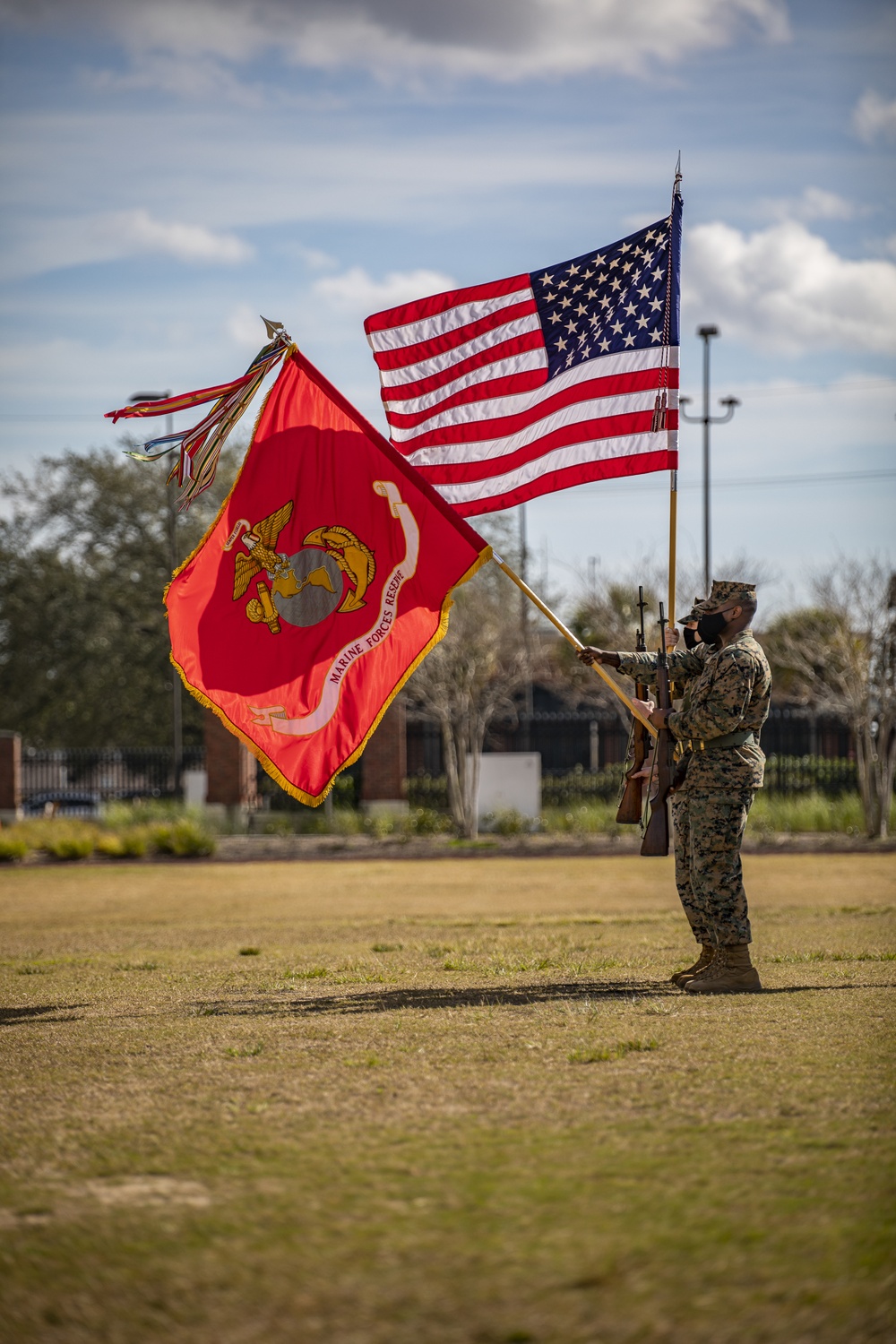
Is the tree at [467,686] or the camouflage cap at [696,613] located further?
the tree at [467,686]

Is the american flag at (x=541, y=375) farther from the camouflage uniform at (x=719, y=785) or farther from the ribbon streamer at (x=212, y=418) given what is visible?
the camouflage uniform at (x=719, y=785)

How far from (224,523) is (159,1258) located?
5.75 meters

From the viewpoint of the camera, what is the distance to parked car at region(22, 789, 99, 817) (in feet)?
113

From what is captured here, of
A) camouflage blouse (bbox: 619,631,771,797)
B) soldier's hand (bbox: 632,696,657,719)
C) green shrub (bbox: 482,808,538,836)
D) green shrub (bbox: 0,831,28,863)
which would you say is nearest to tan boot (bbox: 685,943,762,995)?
camouflage blouse (bbox: 619,631,771,797)

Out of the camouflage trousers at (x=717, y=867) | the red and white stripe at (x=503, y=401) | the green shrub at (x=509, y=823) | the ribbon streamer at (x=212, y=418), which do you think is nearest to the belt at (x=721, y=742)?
the camouflage trousers at (x=717, y=867)

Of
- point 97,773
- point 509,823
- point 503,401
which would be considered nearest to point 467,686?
point 509,823

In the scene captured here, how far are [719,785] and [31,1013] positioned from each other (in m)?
3.74

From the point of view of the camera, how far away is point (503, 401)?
877cm

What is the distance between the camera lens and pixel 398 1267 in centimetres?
314

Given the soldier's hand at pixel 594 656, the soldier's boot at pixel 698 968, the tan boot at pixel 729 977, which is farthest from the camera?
the soldier's hand at pixel 594 656

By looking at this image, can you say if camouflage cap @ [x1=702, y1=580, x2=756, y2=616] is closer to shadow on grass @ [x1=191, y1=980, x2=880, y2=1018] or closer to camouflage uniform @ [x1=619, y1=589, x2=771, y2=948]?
→ camouflage uniform @ [x1=619, y1=589, x2=771, y2=948]

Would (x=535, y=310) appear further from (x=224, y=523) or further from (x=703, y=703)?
(x=703, y=703)

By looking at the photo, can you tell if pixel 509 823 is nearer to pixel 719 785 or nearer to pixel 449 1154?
pixel 719 785

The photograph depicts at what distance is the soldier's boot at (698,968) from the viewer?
7.31m
